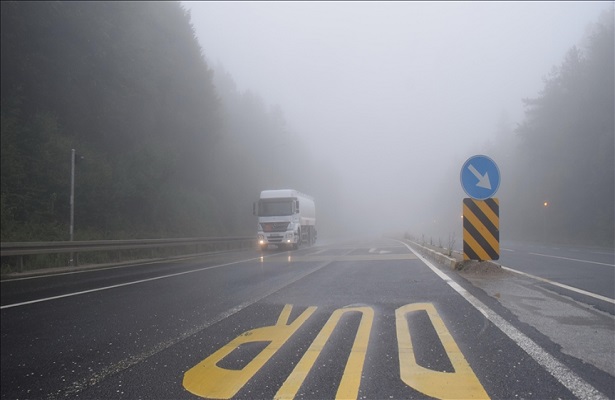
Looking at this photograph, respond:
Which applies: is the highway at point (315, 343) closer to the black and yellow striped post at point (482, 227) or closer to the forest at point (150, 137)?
the black and yellow striped post at point (482, 227)

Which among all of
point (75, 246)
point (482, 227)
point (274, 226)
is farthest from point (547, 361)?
point (274, 226)

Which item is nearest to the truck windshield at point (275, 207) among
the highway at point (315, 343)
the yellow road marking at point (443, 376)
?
the highway at point (315, 343)

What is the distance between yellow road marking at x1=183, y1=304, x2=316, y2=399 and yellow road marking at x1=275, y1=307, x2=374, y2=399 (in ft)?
1.11

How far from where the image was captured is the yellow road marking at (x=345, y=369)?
2.88 metres

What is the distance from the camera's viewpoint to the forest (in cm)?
1767

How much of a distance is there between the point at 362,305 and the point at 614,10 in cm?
4761

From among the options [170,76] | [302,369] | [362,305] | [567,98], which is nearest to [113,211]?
[170,76]

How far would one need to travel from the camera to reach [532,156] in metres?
47.0

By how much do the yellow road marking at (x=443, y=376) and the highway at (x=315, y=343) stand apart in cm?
1

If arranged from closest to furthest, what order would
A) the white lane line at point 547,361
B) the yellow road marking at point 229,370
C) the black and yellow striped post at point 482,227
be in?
1. the white lane line at point 547,361
2. the yellow road marking at point 229,370
3. the black and yellow striped post at point 482,227

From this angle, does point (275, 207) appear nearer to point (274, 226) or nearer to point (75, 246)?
point (274, 226)

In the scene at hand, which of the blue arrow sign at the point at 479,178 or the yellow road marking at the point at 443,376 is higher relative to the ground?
the blue arrow sign at the point at 479,178

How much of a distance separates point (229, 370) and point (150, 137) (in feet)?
87.0

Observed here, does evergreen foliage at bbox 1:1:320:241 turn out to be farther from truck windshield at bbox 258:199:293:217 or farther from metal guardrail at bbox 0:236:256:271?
truck windshield at bbox 258:199:293:217
